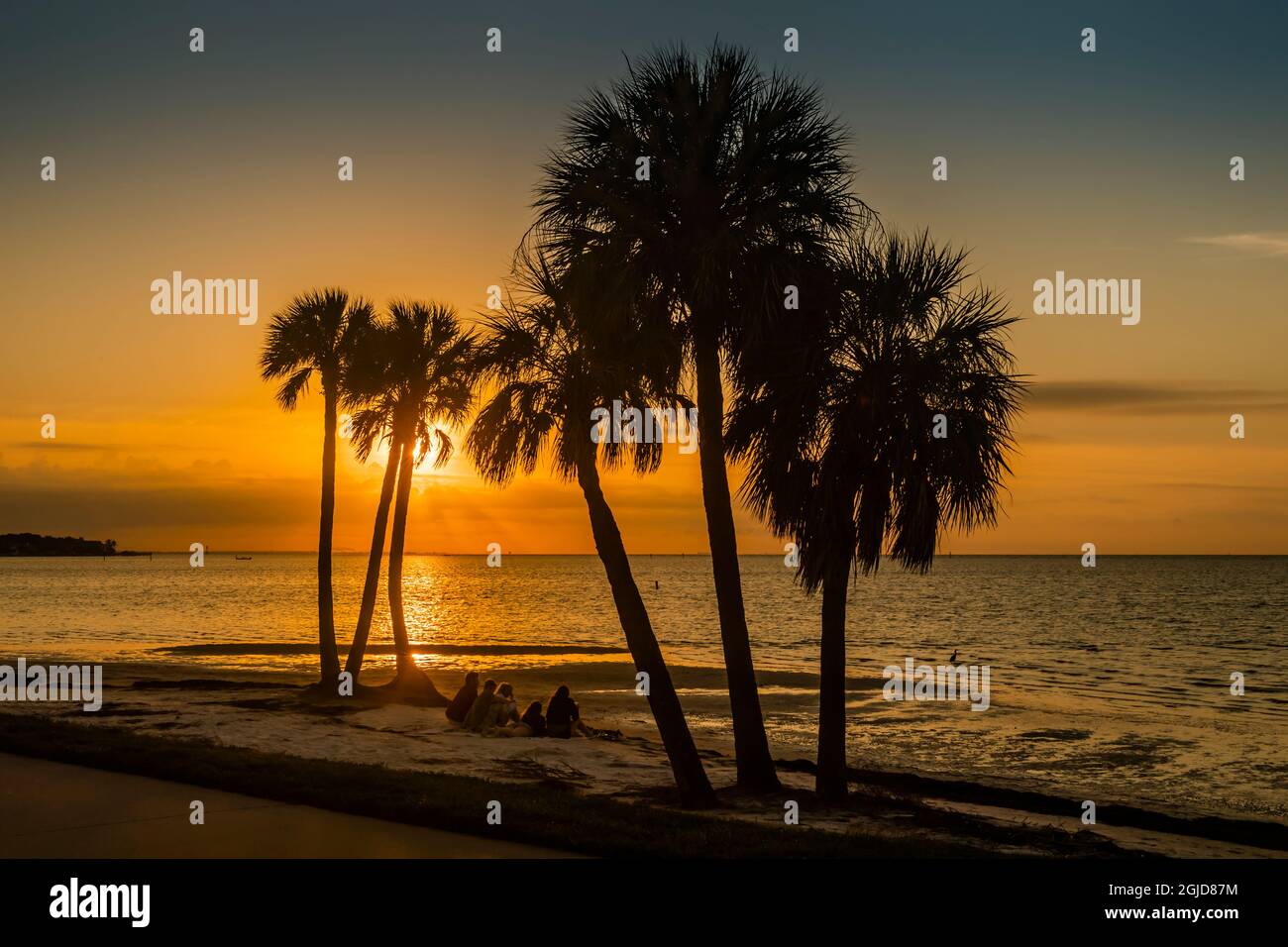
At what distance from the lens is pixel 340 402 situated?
30.5 metres

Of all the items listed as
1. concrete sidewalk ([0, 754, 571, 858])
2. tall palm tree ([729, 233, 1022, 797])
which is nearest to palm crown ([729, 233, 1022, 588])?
tall palm tree ([729, 233, 1022, 797])

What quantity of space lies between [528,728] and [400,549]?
1067cm

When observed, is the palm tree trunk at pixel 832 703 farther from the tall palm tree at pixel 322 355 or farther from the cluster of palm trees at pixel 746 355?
the tall palm tree at pixel 322 355

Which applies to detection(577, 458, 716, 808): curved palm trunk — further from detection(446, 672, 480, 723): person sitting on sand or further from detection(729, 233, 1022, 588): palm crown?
detection(446, 672, 480, 723): person sitting on sand

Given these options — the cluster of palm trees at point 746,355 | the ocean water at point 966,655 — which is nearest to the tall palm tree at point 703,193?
the cluster of palm trees at point 746,355

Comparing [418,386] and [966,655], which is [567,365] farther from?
[966,655]

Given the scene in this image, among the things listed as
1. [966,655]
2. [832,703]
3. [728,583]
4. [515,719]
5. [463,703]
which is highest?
[728,583]

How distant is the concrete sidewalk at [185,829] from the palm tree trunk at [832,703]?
819 centimetres

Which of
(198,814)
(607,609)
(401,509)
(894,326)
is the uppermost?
(894,326)

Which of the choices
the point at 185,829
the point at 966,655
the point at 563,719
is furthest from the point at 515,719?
the point at 966,655

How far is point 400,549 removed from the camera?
107ft
